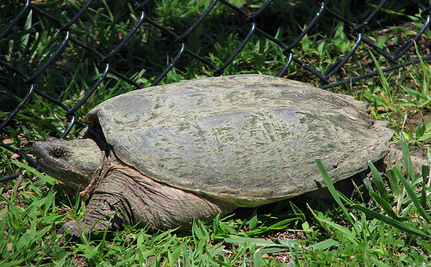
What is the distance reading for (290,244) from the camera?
2.04 meters

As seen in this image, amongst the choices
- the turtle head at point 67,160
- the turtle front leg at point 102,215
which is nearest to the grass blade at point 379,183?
the turtle front leg at point 102,215

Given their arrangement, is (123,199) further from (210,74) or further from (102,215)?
(210,74)

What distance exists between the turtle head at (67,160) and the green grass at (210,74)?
0.51ft

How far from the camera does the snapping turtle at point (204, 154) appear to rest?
2084 mm

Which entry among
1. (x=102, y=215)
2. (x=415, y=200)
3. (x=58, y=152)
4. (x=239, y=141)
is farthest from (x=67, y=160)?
(x=415, y=200)

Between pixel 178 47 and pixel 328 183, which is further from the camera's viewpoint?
pixel 178 47

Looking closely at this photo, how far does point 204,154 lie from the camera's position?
6.88ft

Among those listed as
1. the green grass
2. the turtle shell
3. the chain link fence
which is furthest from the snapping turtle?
the chain link fence

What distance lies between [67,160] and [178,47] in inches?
71.2

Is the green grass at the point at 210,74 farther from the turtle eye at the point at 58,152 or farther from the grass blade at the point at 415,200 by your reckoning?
the turtle eye at the point at 58,152

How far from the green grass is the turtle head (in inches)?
6.2

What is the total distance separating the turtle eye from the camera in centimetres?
229

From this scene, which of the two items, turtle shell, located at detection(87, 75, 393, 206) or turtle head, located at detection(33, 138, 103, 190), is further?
turtle head, located at detection(33, 138, 103, 190)

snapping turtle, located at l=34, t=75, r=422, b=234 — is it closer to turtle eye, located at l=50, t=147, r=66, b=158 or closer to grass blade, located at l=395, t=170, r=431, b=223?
turtle eye, located at l=50, t=147, r=66, b=158
